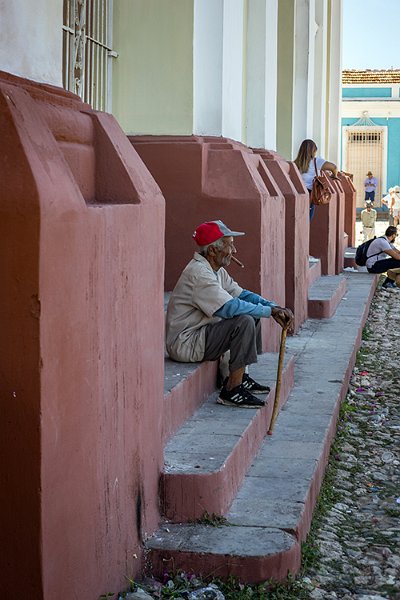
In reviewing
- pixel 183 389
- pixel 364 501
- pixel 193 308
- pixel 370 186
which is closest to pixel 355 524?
pixel 364 501

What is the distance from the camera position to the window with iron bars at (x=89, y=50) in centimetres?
623

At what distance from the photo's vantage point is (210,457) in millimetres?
4438

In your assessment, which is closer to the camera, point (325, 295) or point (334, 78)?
point (325, 295)

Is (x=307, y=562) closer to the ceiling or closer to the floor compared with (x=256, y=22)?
closer to the floor

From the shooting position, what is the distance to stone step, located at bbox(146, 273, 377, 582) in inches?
152

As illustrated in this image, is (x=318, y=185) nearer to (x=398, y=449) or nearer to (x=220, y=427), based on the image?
(x=398, y=449)

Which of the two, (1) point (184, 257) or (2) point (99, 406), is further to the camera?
(1) point (184, 257)

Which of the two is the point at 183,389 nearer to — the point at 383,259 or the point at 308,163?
the point at 308,163

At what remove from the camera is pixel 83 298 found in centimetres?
311

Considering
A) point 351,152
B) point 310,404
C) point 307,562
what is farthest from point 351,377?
point 351,152

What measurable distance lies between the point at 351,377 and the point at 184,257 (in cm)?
198

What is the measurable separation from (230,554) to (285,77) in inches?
336

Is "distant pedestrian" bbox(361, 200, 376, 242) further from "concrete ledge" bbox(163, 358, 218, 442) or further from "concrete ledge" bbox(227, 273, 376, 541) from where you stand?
"concrete ledge" bbox(163, 358, 218, 442)

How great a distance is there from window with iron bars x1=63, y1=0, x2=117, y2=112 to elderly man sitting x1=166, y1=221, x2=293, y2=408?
1.52 metres
